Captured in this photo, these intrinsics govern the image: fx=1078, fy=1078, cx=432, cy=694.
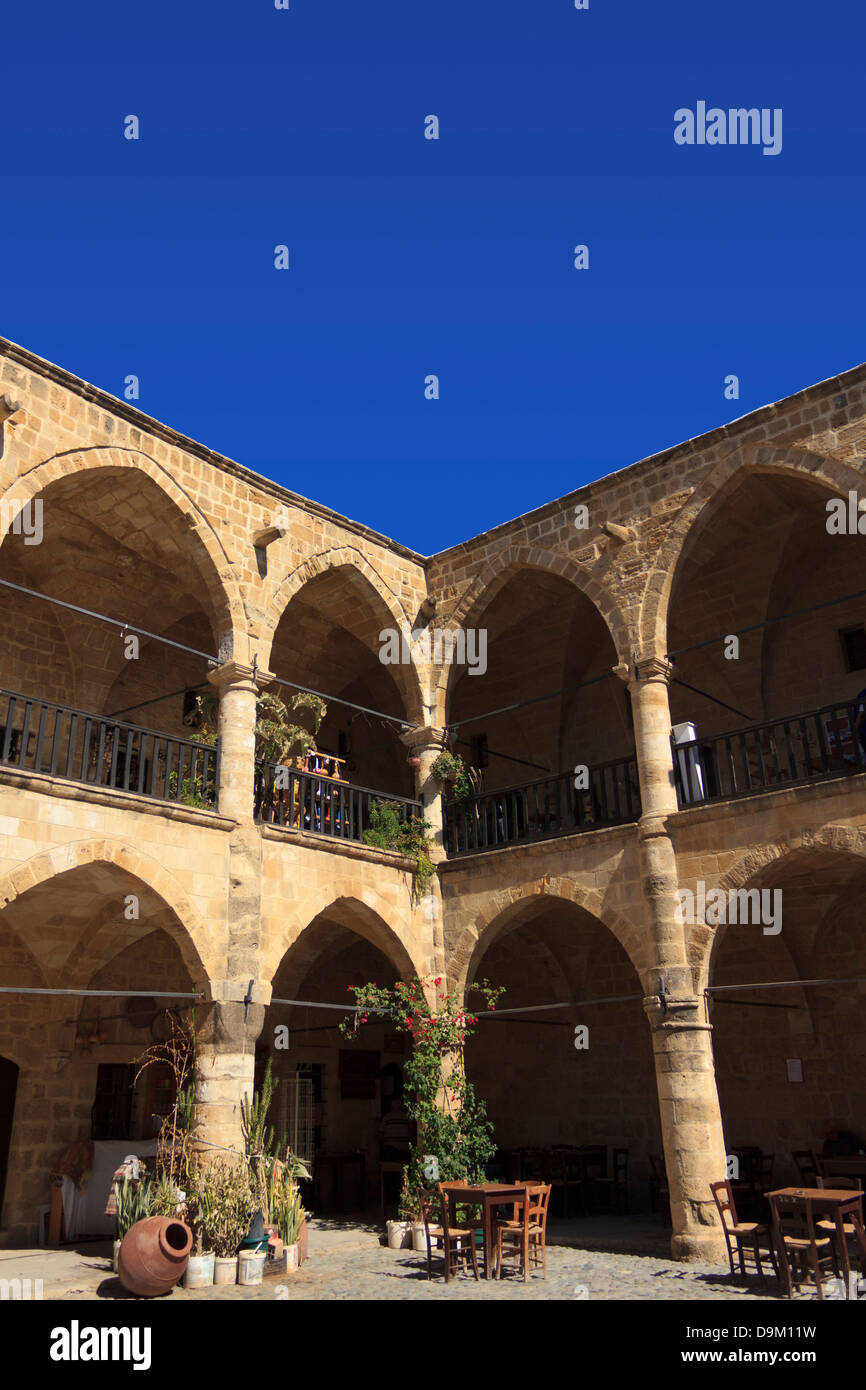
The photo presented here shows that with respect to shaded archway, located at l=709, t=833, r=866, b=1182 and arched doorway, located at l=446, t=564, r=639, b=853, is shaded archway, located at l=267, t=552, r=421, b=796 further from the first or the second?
shaded archway, located at l=709, t=833, r=866, b=1182

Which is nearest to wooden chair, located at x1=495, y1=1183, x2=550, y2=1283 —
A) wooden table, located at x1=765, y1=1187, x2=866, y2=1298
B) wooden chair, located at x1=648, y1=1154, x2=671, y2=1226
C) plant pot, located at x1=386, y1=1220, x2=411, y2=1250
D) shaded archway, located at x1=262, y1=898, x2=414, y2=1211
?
plant pot, located at x1=386, y1=1220, x2=411, y2=1250

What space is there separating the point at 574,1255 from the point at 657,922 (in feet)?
9.53

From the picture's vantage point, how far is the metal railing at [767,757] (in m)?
9.36

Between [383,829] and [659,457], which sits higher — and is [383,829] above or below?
below

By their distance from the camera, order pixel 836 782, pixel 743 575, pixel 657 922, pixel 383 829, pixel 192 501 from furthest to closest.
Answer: pixel 743 575 → pixel 383 829 → pixel 192 501 → pixel 657 922 → pixel 836 782

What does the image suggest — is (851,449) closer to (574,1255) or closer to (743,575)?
(743,575)

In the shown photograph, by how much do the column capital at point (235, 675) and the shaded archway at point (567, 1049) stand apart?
4549mm

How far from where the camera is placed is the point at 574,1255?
9.22 metres

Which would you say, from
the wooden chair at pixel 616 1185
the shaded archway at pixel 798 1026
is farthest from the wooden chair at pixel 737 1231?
Result: the wooden chair at pixel 616 1185

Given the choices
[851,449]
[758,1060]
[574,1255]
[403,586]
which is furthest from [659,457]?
[574,1255]

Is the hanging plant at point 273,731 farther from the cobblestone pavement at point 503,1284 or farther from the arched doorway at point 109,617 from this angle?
Result: the cobblestone pavement at point 503,1284

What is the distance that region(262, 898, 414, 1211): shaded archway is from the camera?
1313cm
